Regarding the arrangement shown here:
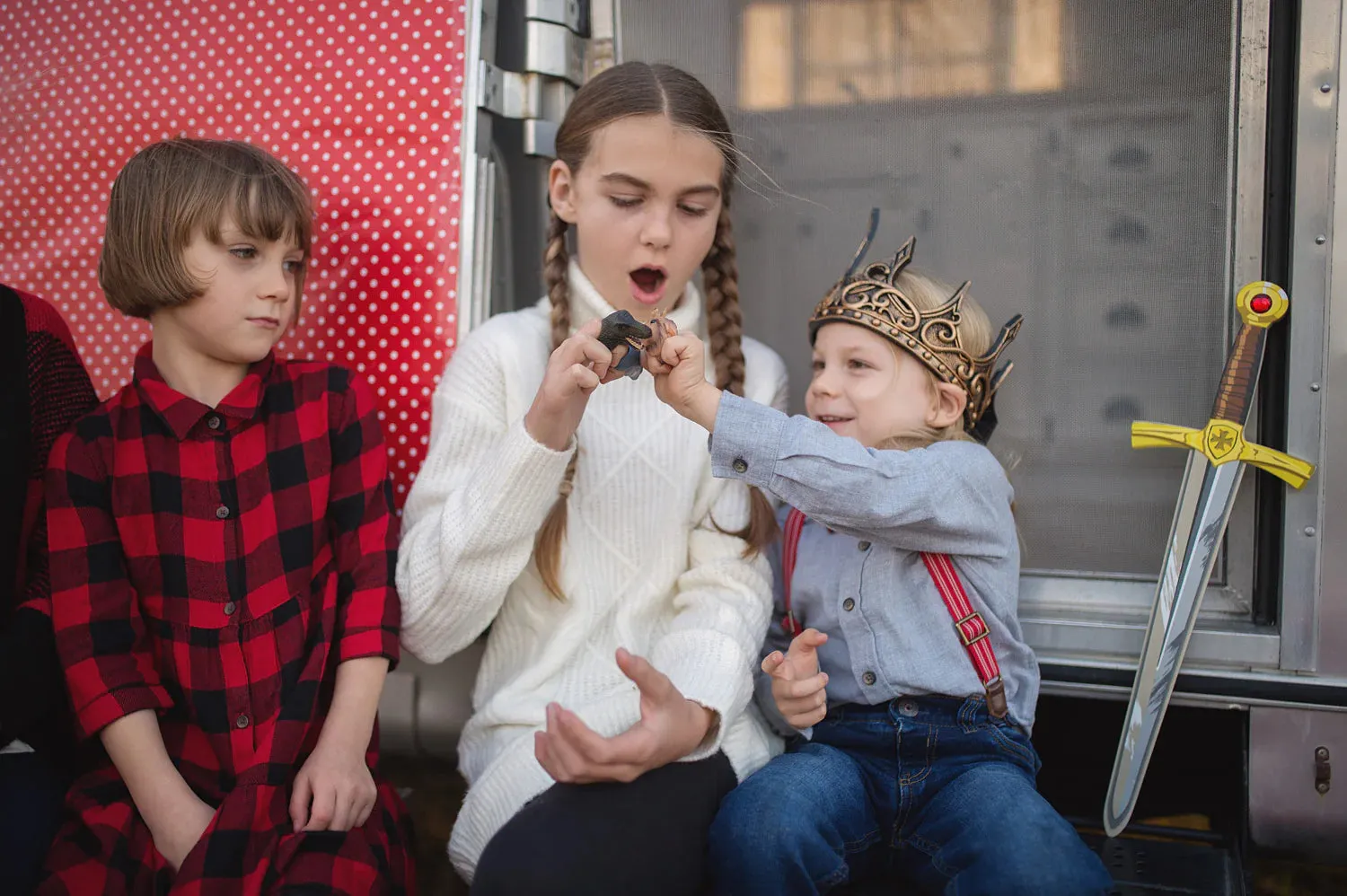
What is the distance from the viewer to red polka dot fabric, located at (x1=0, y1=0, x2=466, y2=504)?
2.05 meters

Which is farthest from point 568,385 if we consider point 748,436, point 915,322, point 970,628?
point 970,628

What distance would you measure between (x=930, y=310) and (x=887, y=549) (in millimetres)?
374

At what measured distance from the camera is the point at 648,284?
176 cm

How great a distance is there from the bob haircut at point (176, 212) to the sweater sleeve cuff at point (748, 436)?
2.39 ft

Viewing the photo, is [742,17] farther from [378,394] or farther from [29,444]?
[29,444]

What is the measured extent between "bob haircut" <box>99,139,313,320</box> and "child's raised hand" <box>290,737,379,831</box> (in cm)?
69

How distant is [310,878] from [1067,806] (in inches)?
53.2

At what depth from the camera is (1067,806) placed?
204 centimetres

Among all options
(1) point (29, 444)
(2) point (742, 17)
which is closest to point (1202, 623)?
(2) point (742, 17)

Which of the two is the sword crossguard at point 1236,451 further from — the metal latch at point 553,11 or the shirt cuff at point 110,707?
the shirt cuff at point 110,707

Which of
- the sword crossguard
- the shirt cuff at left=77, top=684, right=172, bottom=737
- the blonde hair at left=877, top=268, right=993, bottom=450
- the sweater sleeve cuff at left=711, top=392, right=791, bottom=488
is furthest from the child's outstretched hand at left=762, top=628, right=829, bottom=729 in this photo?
the shirt cuff at left=77, top=684, right=172, bottom=737

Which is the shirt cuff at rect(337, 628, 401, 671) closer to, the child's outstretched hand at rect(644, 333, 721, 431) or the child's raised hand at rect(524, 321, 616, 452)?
the child's raised hand at rect(524, 321, 616, 452)

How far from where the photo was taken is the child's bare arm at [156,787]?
1.45 metres

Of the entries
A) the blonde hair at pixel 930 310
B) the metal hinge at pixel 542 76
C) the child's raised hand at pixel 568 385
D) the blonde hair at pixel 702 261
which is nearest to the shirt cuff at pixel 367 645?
the blonde hair at pixel 702 261
